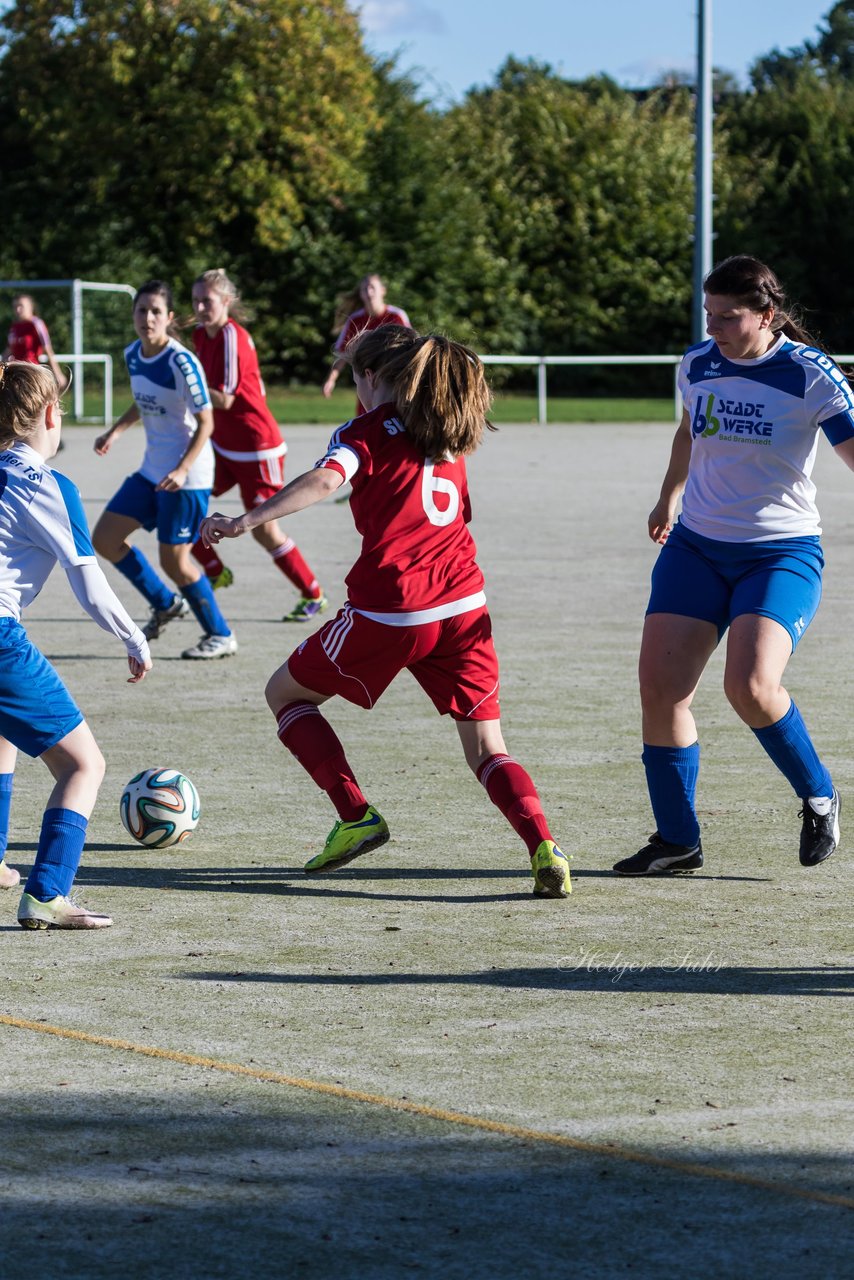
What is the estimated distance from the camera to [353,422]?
5512 mm

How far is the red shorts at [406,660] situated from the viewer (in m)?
5.62

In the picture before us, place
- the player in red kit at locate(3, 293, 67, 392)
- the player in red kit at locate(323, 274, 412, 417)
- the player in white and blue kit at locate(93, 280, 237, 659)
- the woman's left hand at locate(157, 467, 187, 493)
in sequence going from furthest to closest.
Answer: the player in red kit at locate(3, 293, 67, 392), the player in red kit at locate(323, 274, 412, 417), the player in white and blue kit at locate(93, 280, 237, 659), the woman's left hand at locate(157, 467, 187, 493)

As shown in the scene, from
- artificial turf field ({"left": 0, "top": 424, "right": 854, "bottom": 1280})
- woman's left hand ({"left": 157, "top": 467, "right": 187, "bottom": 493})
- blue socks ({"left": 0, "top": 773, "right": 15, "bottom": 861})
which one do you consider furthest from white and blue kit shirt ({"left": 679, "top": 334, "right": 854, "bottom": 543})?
woman's left hand ({"left": 157, "top": 467, "right": 187, "bottom": 493})

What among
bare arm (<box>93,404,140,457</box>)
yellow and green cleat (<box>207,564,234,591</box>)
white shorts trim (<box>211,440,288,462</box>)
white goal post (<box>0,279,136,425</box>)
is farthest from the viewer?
white goal post (<box>0,279,136,425</box>)

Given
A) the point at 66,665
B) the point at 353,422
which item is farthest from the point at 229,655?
the point at 353,422

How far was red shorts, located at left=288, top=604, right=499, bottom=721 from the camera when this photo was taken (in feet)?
18.5

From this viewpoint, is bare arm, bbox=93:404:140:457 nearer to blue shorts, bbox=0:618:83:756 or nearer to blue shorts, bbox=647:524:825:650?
blue shorts, bbox=647:524:825:650

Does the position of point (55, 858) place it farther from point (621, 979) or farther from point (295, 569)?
point (295, 569)

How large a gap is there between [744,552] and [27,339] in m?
18.6

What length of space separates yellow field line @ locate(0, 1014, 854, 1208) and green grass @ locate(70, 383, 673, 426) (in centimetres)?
2800

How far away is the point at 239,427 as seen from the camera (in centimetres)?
1147

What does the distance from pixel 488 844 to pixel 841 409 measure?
5.97 feet

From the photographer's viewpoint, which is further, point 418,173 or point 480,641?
point 418,173

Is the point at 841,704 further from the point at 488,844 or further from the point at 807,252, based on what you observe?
the point at 807,252
